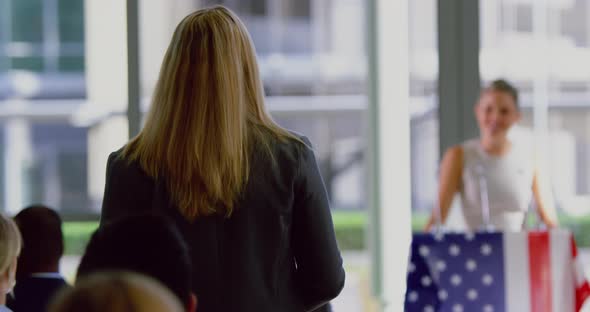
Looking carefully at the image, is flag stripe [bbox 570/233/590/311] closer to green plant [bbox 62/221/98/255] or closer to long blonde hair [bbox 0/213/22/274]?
long blonde hair [bbox 0/213/22/274]

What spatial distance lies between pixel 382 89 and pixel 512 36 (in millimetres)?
971

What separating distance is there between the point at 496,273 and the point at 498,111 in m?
1.34

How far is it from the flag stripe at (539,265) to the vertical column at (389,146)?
3.01m

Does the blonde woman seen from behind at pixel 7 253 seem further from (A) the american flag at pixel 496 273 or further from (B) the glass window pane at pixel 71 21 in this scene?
(B) the glass window pane at pixel 71 21

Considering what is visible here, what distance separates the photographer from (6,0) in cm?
736

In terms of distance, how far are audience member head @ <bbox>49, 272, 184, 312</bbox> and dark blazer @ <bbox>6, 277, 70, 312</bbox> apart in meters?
1.80

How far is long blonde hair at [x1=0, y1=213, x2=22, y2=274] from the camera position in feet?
8.22

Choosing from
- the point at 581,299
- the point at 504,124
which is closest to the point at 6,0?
the point at 504,124

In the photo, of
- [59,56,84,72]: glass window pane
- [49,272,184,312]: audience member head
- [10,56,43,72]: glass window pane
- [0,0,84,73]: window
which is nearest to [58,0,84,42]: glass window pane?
[0,0,84,73]: window

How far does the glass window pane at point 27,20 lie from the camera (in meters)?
7.38

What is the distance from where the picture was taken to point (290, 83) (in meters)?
8.16

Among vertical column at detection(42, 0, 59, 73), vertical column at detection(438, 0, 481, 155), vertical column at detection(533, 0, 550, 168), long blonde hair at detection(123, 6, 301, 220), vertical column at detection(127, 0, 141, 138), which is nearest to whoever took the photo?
long blonde hair at detection(123, 6, 301, 220)

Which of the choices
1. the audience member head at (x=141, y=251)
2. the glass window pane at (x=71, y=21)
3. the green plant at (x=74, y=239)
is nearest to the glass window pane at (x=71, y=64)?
the glass window pane at (x=71, y=21)

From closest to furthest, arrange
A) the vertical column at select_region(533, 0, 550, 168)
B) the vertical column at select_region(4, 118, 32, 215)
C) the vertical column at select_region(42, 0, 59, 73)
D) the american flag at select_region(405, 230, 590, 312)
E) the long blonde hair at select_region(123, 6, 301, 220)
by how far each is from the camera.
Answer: the long blonde hair at select_region(123, 6, 301, 220)
the american flag at select_region(405, 230, 590, 312)
the vertical column at select_region(533, 0, 550, 168)
the vertical column at select_region(42, 0, 59, 73)
the vertical column at select_region(4, 118, 32, 215)
